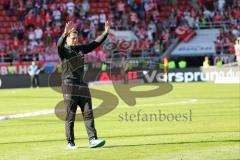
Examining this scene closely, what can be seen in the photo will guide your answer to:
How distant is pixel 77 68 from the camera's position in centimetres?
1266

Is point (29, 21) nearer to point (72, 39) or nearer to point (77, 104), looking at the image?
point (77, 104)

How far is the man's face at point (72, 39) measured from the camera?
12.4 metres

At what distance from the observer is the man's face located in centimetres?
1239

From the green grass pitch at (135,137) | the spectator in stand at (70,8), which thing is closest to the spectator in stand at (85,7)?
the spectator in stand at (70,8)

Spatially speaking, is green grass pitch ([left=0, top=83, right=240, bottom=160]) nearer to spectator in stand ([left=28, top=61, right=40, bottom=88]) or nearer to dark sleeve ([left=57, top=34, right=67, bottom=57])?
dark sleeve ([left=57, top=34, right=67, bottom=57])

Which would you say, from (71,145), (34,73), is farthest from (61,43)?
(34,73)

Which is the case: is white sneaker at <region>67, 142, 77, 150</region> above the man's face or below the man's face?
below

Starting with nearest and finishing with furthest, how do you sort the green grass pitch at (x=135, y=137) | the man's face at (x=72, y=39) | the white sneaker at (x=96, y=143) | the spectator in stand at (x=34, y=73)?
1. the green grass pitch at (x=135, y=137)
2. the man's face at (x=72, y=39)
3. the white sneaker at (x=96, y=143)
4. the spectator in stand at (x=34, y=73)

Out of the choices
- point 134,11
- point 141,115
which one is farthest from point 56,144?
point 134,11

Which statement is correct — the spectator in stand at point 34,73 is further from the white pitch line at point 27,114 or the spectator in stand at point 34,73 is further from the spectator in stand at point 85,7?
the white pitch line at point 27,114

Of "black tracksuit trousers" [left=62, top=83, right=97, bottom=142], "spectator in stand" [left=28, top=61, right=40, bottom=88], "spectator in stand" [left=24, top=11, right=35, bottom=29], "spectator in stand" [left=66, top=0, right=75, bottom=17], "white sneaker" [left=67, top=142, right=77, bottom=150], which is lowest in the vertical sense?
"spectator in stand" [left=28, top=61, right=40, bottom=88]

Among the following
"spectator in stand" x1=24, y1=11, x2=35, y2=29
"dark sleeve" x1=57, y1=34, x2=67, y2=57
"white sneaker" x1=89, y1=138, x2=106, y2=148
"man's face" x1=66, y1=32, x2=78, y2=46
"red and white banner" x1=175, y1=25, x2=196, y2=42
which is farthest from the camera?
"red and white banner" x1=175, y1=25, x2=196, y2=42

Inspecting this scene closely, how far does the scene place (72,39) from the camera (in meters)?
12.5

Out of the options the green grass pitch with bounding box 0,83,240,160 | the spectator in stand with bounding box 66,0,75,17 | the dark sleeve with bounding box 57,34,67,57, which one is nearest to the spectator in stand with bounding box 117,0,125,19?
the spectator in stand with bounding box 66,0,75,17
